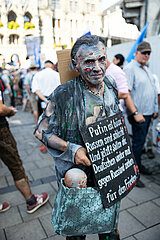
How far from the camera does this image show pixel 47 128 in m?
1.43

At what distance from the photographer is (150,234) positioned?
7.14 feet

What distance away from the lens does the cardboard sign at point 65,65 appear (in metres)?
1.56

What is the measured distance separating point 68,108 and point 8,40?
35.1 m

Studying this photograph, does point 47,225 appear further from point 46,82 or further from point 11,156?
point 46,82

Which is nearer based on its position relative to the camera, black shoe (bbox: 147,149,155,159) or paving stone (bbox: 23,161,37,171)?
paving stone (bbox: 23,161,37,171)

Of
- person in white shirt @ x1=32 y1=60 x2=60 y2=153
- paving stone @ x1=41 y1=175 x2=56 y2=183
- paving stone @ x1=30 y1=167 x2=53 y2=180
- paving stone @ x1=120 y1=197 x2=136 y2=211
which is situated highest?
person in white shirt @ x1=32 y1=60 x2=60 y2=153

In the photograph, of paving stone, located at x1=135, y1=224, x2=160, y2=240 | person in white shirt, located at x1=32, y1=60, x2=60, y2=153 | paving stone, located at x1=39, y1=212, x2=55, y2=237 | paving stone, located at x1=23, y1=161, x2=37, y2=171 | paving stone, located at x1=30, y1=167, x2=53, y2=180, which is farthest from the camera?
person in white shirt, located at x1=32, y1=60, x2=60, y2=153

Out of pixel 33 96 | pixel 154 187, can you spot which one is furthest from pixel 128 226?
pixel 33 96

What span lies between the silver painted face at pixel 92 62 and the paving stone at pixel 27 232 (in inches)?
69.4

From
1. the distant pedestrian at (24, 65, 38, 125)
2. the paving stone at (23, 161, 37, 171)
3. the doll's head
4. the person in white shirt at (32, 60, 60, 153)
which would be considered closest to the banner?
the distant pedestrian at (24, 65, 38, 125)

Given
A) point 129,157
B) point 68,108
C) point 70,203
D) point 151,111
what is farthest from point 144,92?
point 70,203

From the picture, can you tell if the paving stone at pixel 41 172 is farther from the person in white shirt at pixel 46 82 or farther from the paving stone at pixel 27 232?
the person in white shirt at pixel 46 82

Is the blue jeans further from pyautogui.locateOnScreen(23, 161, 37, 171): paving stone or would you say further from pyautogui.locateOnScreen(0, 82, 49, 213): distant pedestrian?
pyautogui.locateOnScreen(23, 161, 37, 171): paving stone

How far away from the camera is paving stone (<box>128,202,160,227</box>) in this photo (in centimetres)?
237
